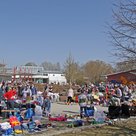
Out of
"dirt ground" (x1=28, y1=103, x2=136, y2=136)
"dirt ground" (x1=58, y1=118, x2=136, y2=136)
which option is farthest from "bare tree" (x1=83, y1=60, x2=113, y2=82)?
"dirt ground" (x1=28, y1=103, x2=136, y2=136)

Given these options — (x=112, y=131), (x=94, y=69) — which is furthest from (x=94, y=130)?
(x=94, y=69)

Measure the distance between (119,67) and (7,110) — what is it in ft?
26.7

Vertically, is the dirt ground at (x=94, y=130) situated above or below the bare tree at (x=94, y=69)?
below

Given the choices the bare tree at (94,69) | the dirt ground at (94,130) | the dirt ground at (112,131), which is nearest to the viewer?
the dirt ground at (94,130)

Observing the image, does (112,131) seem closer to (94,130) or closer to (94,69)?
(94,130)

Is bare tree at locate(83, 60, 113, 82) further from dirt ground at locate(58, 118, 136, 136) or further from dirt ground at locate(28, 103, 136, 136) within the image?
dirt ground at locate(28, 103, 136, 136)

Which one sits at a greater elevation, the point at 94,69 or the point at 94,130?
the point at 94,69

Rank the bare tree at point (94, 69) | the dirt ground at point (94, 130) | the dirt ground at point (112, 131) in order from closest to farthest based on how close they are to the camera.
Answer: the dirt ground at point (94, 130) < the dirt ground at point (112, 131) < the bare tree at point (94, 69)

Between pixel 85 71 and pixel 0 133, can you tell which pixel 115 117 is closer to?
pixel 0 133

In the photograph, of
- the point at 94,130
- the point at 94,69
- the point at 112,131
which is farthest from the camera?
the point at 94,69

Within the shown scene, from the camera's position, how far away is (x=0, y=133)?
43.8 feet

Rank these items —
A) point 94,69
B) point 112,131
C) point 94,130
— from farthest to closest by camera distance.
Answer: point 94,69 → point 94,130 → point 112,131

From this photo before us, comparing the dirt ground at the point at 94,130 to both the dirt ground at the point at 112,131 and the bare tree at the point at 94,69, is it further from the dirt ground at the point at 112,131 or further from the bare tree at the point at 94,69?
the bare tree at the point at 94,69

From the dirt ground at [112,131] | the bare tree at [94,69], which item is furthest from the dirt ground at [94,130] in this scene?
the bare tree at [94,69]
